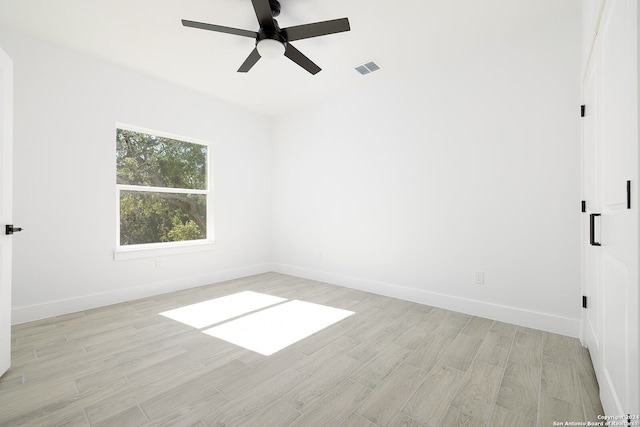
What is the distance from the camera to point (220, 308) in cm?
315

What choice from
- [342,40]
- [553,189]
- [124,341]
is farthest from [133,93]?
[553,189]

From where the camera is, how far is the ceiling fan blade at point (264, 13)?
198cm

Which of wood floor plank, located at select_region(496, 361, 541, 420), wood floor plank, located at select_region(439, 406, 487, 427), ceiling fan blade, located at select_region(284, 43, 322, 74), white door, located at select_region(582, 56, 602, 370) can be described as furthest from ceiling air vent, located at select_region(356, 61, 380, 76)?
wood floor plank, located at select_region(439, 406, 487, 427)

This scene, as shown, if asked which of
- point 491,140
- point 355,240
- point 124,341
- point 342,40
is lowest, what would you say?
point 124,341

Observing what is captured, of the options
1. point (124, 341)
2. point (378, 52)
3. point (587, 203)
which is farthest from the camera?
point (378, 52)

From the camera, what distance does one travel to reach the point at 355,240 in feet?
13.1

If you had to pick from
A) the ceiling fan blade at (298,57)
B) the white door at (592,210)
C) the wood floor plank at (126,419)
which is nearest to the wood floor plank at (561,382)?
the white door at (592,210)

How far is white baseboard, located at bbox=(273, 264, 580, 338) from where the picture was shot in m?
2.48

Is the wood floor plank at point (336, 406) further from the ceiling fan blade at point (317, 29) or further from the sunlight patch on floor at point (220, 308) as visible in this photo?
the ceiling fan blade at point (317, 29)

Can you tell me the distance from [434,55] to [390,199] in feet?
5.46

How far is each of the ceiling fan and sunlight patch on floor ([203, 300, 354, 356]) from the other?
2.42 m

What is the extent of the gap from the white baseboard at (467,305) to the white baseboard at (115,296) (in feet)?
4.78

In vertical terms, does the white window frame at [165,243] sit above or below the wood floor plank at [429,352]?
above

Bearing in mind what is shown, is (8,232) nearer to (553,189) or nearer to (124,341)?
Result: (124,341)
